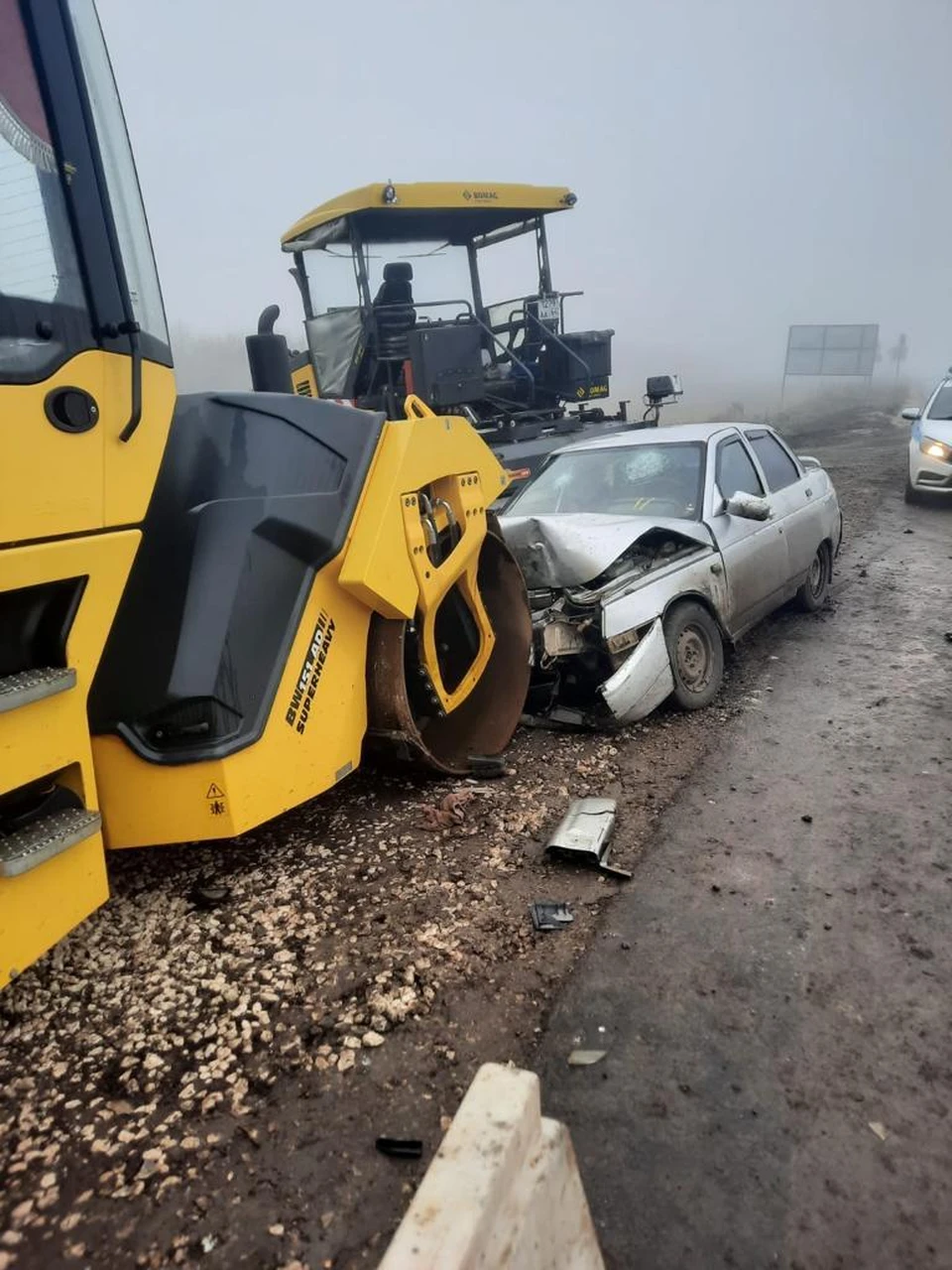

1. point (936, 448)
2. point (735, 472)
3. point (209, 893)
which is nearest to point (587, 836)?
point (209, 893)

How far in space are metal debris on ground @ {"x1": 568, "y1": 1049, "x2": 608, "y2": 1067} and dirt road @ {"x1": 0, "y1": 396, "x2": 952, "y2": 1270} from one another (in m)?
0.04

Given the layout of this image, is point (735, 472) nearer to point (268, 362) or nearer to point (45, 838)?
point (268, 362)

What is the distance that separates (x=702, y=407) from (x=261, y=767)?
102 feet

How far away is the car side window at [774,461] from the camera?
20.0 ft

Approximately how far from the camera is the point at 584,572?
15.3 ft

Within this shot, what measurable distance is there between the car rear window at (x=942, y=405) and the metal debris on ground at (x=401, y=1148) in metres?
11.5

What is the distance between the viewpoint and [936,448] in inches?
395

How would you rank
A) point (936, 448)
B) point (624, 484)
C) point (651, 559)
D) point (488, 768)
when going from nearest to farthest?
point (488, 768), point (651, 559), point (624, 484), point (936, 448)

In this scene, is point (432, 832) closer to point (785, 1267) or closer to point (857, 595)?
point (785, 1267)

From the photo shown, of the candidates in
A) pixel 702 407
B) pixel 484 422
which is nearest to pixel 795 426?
pixel 702 407

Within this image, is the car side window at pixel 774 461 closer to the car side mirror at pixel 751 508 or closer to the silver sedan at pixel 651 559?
the silver sedan at pixel 651 559

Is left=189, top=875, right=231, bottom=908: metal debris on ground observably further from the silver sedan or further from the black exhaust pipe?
the silver sedan

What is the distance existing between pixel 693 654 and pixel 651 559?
67 cm

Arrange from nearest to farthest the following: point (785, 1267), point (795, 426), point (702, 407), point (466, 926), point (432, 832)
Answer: point (785, 1267) → point (466, 926) → point (432, 832) → point (795, 426) → point (702, 407)
